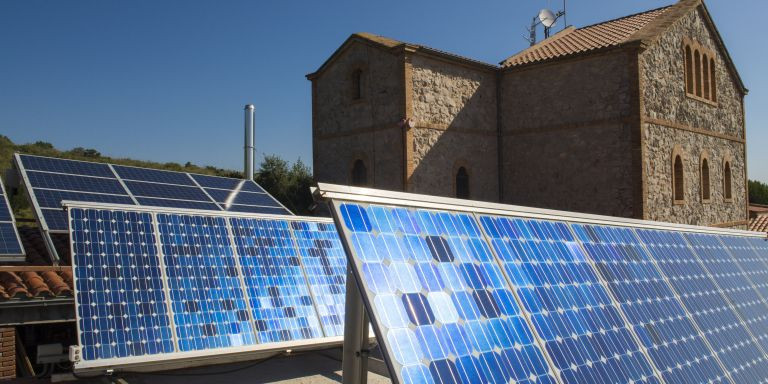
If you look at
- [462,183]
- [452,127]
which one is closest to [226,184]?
[452,127]

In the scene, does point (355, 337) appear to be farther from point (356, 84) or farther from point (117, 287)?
point (356, 84)

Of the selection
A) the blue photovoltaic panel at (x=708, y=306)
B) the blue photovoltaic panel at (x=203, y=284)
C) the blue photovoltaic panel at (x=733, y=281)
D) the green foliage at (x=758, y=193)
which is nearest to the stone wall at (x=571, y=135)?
the blue photovoltaic panel at (x=733, y=281)

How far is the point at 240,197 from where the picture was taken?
39.1 ft

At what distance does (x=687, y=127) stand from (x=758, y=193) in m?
28.8

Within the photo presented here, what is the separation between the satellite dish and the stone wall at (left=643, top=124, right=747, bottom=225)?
870 centimetres

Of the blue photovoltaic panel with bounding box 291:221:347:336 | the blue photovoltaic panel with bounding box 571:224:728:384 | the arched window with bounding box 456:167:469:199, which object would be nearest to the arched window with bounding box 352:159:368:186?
the arched window with bounding box 456:167:469:199

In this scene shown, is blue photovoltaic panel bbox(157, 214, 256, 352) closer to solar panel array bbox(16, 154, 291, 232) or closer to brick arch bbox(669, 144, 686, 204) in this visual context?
solar panel array bbox(16, 154, 291, 232)

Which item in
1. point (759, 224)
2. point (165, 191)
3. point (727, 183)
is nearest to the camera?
point (165, 191)

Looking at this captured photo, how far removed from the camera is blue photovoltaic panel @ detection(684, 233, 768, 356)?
18.2ft

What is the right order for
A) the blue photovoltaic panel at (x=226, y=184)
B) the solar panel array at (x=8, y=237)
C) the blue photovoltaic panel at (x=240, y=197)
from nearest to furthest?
the solar panel array at (x=8, y=237)
the blue photovoltaic panel at (x=240, y=197)
the blue photovoltaic panel at (x=226, y=184)

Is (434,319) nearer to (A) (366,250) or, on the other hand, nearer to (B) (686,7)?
(A) (366,250)

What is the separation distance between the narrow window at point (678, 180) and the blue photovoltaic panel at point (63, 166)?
17262 millimetres

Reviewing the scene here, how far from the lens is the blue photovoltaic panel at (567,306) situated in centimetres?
313

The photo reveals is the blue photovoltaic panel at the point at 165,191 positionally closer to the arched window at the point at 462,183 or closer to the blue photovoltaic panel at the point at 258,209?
the blue photovoltaic panel at the point at 258,209
